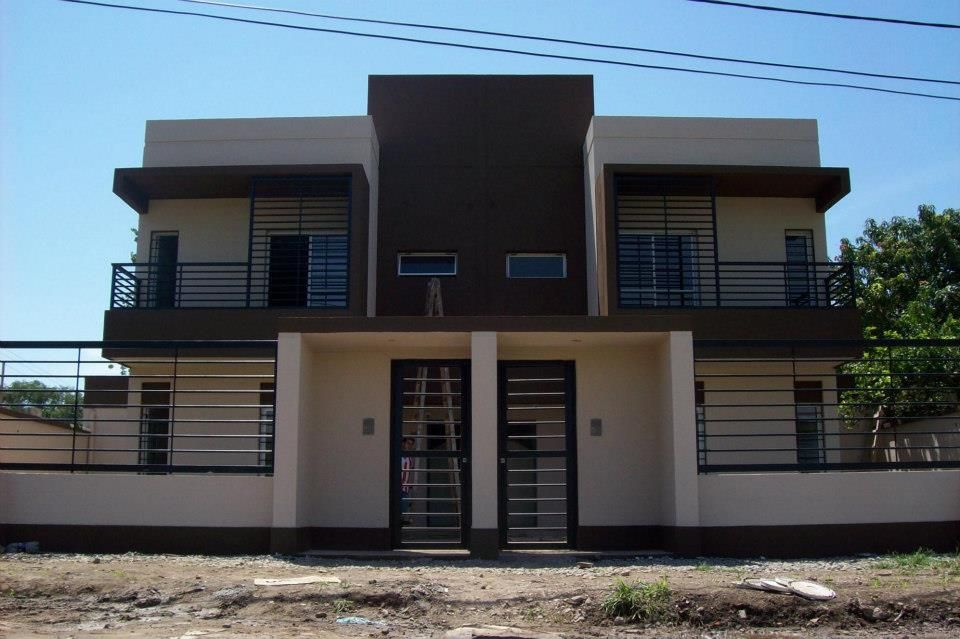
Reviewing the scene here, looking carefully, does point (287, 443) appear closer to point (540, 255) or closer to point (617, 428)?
point (617, 428)

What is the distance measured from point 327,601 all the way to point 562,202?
11.8 m

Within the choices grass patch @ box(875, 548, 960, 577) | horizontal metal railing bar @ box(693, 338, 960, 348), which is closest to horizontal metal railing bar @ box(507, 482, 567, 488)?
horizontal metal railing bar @ box(693, 338, 960, 348)

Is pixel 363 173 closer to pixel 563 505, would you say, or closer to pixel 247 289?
pixel 247 289

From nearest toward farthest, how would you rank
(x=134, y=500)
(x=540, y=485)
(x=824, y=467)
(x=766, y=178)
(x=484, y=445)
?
(x=484, y=445) → (x=134, y=500) → (x=824, y=467) → (x=540, y=485) → (x=766, y=178)

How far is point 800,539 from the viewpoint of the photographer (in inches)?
496

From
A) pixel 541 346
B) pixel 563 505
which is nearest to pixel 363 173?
pixel 541 346

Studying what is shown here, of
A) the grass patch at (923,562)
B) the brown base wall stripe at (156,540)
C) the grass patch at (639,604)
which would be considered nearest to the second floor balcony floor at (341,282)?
the brown base wall stripe at (156,540)

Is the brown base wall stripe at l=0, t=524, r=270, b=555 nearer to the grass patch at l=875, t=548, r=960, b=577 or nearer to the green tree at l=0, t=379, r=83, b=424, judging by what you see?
the green tree at l=0, t=379, r=83, b=424

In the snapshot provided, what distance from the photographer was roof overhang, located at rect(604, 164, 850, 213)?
715 inches

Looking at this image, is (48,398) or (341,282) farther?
(48,398)

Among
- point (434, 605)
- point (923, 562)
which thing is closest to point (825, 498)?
point (923, 562)

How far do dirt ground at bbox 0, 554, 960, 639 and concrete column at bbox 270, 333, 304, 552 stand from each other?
1759mm

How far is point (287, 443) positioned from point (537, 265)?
26.8 ft

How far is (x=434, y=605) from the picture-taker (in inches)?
366
